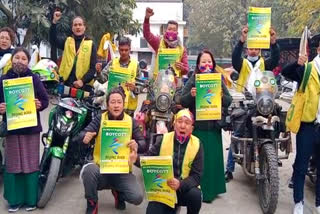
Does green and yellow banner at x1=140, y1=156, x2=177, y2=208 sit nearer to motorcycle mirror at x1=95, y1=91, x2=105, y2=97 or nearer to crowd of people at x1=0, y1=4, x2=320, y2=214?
crowd of people at x1=0, y1=4, x2=320, y2=214

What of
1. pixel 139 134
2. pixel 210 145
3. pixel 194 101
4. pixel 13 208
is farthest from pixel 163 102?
pixel 13 208

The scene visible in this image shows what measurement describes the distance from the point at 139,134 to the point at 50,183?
0.95 metres

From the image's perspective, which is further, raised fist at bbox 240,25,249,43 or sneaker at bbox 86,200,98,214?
raised fist at bbox 240,25,249,43

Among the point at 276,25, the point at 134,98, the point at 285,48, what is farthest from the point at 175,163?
the point at 276,25

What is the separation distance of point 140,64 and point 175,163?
6.96ft

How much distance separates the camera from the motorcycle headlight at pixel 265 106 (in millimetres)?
4320

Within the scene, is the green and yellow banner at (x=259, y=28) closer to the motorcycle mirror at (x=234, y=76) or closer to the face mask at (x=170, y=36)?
the motorcycle mirror at (x=234, y=76)

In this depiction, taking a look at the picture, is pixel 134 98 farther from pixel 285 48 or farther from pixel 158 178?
pixel 285 48

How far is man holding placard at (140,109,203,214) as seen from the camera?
3.35 metres

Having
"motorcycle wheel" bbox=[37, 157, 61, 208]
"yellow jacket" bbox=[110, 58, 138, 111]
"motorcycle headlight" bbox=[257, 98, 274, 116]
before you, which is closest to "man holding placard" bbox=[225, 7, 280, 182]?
"motorcycle headlight" bbox=[257, 98, 274, 116]

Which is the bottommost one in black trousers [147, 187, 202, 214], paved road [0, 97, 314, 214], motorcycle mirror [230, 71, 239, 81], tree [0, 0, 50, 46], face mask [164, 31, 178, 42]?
paved road [0, 97, 314, 214]

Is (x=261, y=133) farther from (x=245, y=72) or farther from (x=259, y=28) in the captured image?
(x=259, y=28)

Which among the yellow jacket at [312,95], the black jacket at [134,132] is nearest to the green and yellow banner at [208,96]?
the black jacket at [134,132]

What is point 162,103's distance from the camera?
4.57m
